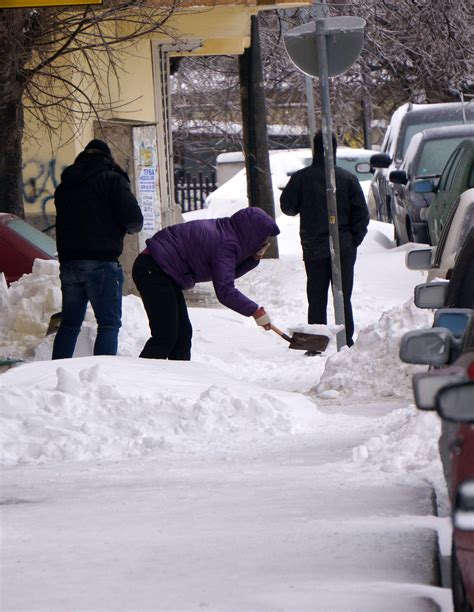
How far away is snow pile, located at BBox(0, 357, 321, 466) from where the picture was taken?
7145 millimetres

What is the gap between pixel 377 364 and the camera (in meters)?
9.27

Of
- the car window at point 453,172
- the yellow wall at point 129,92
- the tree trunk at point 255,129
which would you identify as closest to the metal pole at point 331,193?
the yellow wall at point 129,92

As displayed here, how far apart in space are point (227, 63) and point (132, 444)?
26.5 m

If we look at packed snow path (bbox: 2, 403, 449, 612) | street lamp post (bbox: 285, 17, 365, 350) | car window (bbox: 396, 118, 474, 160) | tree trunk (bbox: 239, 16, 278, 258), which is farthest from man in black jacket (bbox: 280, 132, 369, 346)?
tree trunk (bbox: 239, 16, 278, 258)

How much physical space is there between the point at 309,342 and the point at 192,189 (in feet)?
102

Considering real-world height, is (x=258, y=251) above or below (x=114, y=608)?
above

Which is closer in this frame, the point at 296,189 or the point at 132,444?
the point at 132,444

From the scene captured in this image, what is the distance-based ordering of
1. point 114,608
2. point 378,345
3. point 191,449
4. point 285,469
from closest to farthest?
1. point 114,608
2. point 285,469
3. point 191,449
4. point 378,345

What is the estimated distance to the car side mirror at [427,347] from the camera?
4328 millimetres

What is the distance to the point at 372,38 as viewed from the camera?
21047mm

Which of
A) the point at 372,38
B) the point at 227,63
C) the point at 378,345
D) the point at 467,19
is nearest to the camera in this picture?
the point at 378,345

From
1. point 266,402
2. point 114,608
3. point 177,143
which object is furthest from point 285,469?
point 177,143

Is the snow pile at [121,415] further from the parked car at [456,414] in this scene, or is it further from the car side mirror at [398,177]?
the car side mirror at [398,177]

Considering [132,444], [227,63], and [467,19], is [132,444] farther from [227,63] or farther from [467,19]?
[227,63]
